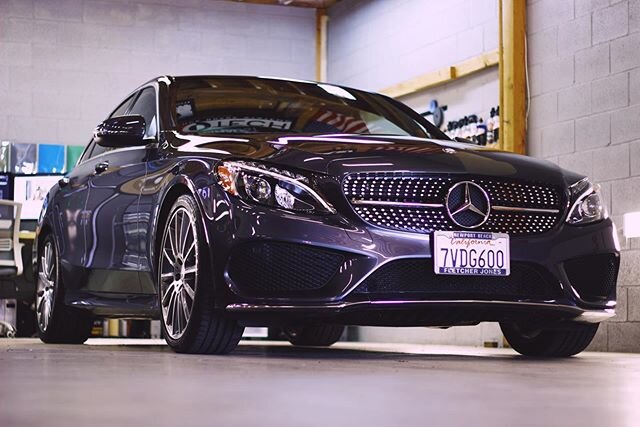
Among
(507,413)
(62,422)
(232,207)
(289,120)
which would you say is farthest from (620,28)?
(62,422)

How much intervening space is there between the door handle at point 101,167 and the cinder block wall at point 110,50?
22.5ft

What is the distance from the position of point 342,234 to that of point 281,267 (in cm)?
23

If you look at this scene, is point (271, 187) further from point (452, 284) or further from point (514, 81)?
point (514, 81)

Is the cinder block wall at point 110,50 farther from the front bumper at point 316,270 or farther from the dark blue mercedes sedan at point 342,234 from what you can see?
the front bumper at point 316,270

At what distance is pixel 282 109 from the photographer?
17.3ft

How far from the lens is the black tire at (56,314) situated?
19.7ft

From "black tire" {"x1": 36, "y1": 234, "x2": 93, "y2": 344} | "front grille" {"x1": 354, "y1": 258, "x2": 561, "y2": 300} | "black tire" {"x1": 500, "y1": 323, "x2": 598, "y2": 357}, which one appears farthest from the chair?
"front grille" {"x1": 354, "y1": 258, "x2": 561, "y2": 300}

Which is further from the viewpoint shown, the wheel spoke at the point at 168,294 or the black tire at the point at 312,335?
the black tire at the point at 312,335

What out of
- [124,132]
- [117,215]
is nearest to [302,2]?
[117,215]

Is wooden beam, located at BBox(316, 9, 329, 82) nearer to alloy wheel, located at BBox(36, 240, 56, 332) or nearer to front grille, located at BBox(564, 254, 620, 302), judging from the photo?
alloy wheel, located at BBox(36, 240, 56, 332)

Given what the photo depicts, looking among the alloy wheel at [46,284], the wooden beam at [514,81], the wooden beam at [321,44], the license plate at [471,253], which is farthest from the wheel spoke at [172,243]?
the wooden beam at [321,44]

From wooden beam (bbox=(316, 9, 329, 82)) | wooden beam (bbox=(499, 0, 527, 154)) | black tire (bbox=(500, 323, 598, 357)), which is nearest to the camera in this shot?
black tire (bbox=(500, 323, 598, 357))

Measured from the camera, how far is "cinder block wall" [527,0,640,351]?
25.2ft

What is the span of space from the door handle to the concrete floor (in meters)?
1.78
